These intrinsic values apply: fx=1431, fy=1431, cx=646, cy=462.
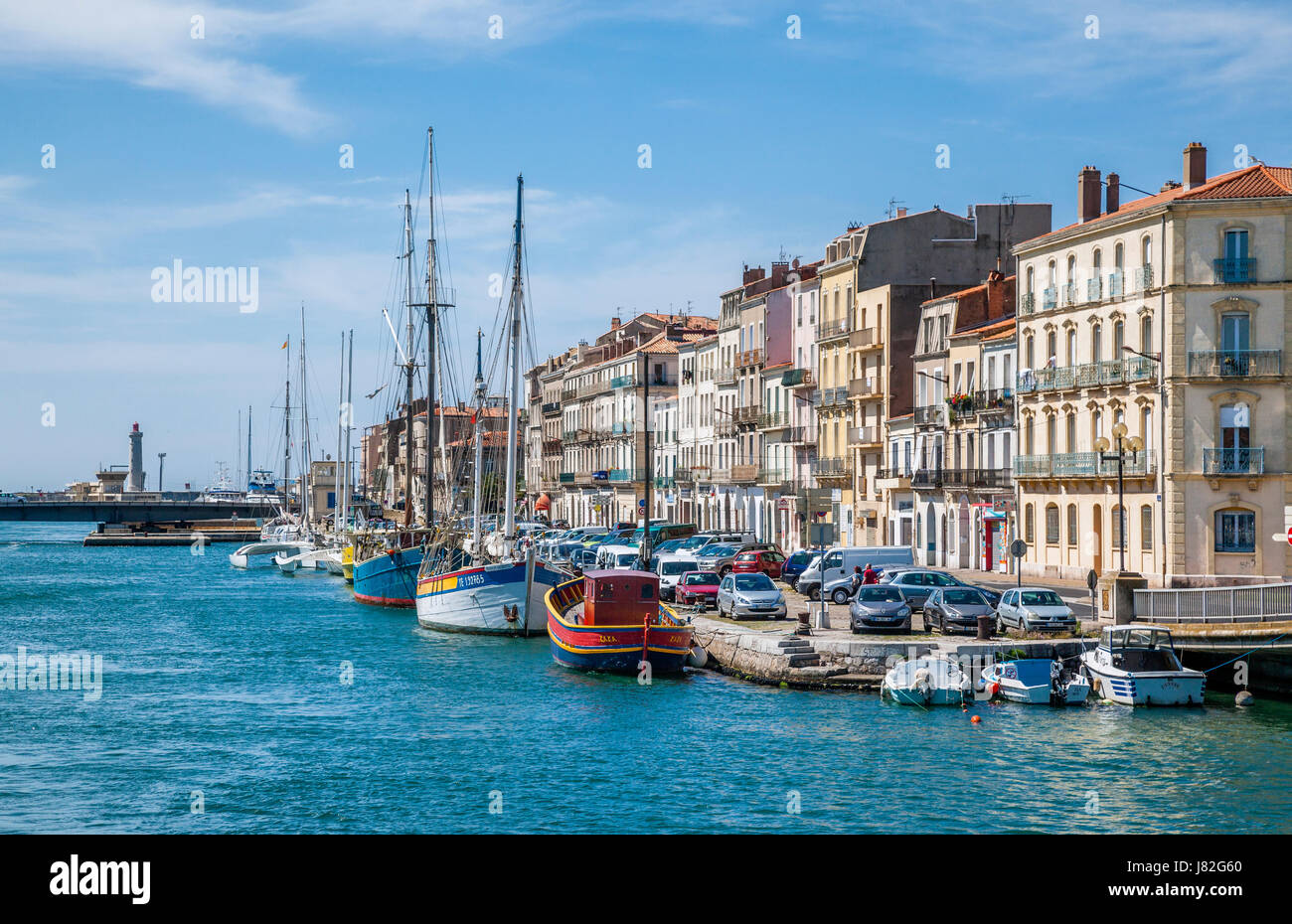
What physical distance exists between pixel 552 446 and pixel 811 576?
95.1 metres

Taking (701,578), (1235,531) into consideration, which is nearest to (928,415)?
(1235,531)

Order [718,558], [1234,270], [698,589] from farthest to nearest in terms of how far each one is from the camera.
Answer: [718,558], [698,589], [1234,270]

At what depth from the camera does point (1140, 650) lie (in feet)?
116

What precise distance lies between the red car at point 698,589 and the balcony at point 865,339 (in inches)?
1124

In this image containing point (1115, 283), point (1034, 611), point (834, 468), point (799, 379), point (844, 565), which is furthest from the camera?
point (799, 379)

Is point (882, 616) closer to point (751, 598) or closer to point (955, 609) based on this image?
point (955, 609)

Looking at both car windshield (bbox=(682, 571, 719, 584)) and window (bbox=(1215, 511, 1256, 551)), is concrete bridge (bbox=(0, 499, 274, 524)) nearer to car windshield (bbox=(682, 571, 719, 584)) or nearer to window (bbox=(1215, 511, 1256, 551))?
car windshield (bbox=(682, 571, 719, 584))

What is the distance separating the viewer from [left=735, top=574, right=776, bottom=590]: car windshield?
46750 millimetres

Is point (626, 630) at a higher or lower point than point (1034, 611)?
lower

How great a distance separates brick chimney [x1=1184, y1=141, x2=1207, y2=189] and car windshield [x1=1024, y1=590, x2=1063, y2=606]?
22.7 m

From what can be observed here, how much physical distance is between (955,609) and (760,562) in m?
21.0

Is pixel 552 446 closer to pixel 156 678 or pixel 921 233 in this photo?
pixel 921 233

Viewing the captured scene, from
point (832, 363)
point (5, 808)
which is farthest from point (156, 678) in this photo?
point (832, 363)

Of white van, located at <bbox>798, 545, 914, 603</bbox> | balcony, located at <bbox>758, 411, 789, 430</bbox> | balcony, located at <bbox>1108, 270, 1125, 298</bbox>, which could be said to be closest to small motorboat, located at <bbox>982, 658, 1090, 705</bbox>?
white van, located at <bbox>798, 545, 914, 603</bbox>
